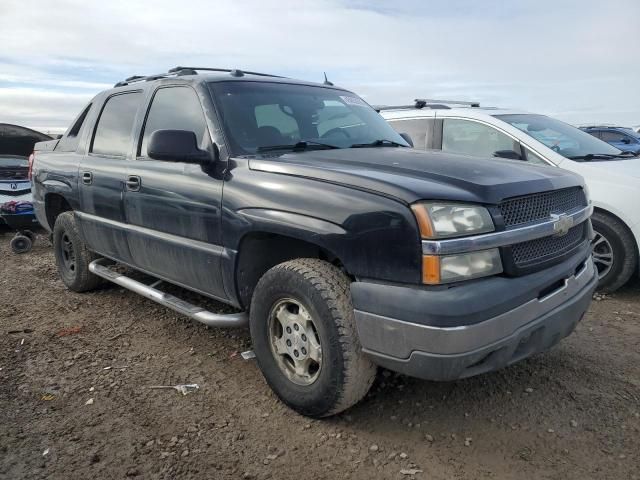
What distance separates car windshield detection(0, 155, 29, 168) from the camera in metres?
8.57

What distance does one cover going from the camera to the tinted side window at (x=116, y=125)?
13.8ft

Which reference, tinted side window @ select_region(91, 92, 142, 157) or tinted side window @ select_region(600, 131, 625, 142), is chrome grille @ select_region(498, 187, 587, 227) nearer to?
tinted side window @ select_region(91, 92, 142, 157)

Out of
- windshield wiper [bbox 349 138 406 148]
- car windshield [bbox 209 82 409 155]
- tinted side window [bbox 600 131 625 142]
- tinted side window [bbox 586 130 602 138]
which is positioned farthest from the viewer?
tinted side window [bbox 600 131 625 142]

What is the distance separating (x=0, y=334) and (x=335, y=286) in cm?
313

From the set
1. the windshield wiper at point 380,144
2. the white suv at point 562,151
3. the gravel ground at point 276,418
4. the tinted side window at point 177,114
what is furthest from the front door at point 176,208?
the white suv at point 562,151

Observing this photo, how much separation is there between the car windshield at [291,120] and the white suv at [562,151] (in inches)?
57.9

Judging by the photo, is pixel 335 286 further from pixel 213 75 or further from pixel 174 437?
pixel 213 75

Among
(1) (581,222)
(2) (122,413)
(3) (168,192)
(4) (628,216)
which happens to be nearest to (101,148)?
(3) (168,192)

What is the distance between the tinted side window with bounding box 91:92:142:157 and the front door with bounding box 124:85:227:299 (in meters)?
0.28

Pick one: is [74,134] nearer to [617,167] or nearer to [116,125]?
[116,125]

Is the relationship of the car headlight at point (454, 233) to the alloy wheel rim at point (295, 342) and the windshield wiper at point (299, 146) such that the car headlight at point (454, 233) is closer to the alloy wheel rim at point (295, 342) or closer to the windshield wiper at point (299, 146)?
the alloy wheel rim at point (295, 342)

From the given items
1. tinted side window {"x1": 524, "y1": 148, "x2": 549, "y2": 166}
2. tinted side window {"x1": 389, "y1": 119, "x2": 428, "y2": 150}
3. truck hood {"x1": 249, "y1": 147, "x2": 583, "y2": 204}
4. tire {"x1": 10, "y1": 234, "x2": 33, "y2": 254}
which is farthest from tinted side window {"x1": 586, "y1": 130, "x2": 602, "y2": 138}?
tire {"x1": 10, "y1": 234, "x2": 33, "y2": 254}

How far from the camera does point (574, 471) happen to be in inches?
94.9

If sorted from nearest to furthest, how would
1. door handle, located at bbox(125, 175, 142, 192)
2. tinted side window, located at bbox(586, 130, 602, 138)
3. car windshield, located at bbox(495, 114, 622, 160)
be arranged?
1. door handle, located at bbox(125, 175, 142, 192)
2. car windshield, located at bbox(495, 114, 622, 160)
3. tinted side window, located at bbox(586, 130, 602, 138)
